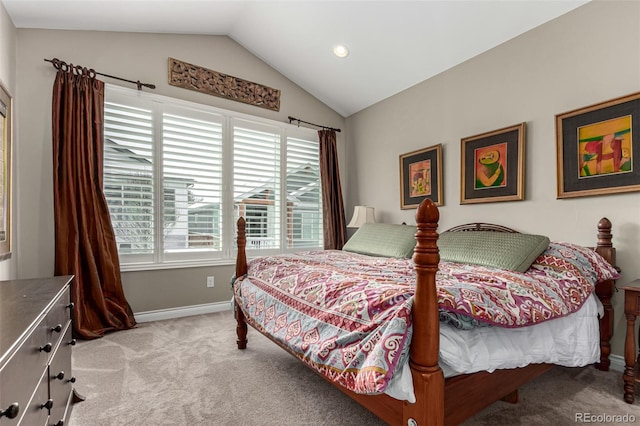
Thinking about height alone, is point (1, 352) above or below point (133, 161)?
below

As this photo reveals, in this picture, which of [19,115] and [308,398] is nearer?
[308,398]

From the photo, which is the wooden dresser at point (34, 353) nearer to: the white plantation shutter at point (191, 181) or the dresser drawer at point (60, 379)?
the dresser drawer at point (60, 379)

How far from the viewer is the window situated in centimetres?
317

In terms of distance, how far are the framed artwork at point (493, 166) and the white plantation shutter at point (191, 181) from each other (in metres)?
2.64

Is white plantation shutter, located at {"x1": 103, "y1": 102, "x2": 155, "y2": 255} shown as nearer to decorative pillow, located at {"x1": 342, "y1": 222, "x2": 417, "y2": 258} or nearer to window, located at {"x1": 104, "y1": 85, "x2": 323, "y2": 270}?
window, located at {"x1": 104, "y1": 85, "x2": 323, "y2": 270}

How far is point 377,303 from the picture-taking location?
1258 millimetres

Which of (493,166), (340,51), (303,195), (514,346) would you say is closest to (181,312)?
(303,195)

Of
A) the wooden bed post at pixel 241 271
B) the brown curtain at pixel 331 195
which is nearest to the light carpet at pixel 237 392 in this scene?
the wooden bed post at pixel 241 271

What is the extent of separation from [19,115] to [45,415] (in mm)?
2723

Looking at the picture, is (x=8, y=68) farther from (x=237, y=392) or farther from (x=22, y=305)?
(x=237, y=392)

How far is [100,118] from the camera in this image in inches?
117

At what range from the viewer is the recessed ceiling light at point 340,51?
3.42 metres

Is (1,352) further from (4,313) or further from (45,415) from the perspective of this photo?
(45,415)

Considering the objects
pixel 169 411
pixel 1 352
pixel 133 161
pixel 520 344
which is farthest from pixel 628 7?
pixel 133 161
